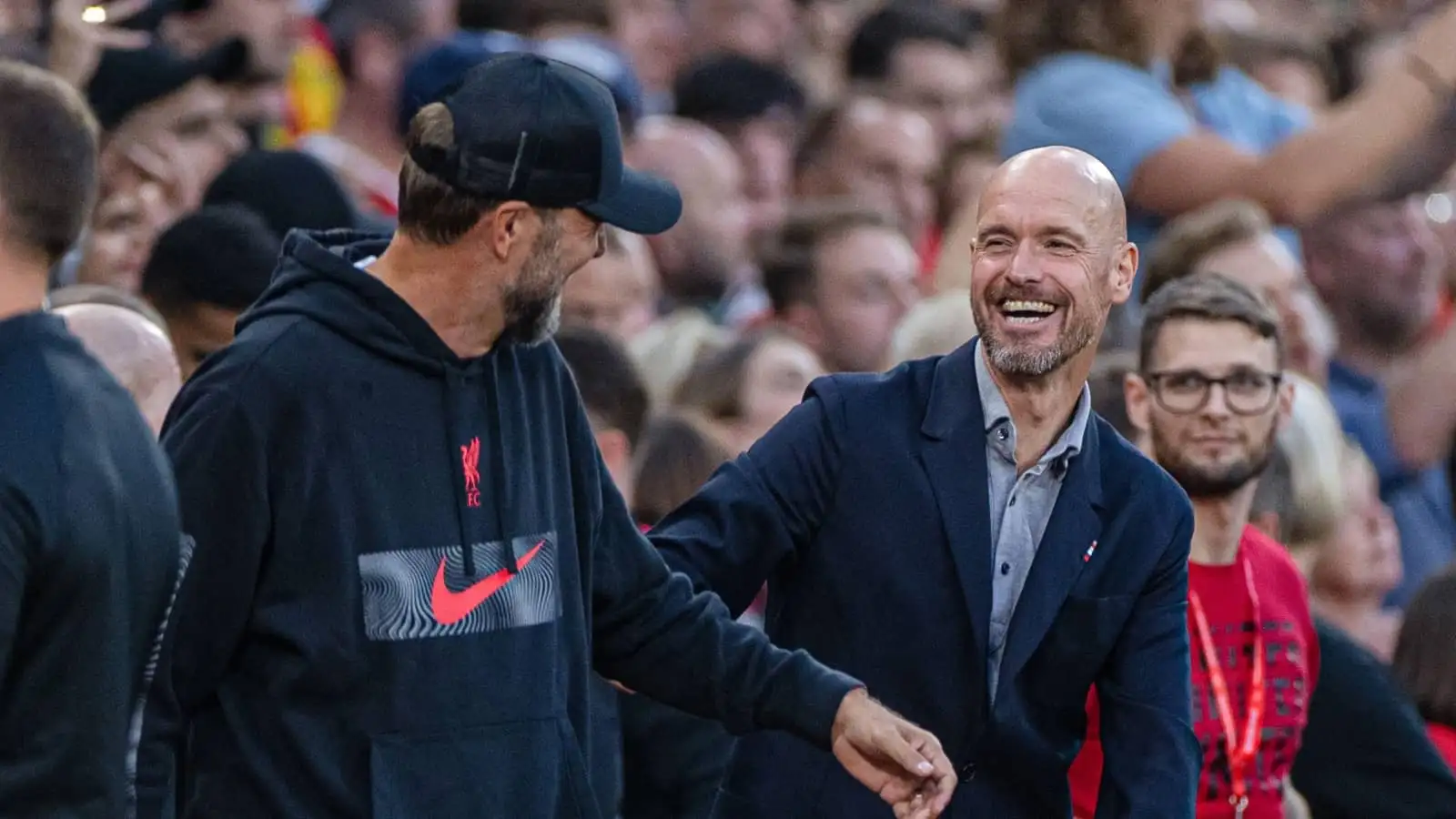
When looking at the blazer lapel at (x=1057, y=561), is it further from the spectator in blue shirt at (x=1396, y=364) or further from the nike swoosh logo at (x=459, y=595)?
the spectator in blue shirt at (x=1396, y=364)

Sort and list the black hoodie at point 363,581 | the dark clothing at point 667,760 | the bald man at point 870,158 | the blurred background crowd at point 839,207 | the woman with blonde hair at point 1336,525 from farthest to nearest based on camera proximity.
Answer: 1. the bald man at point 870,158
2. the woman with blonde hair at point 1336,525
3. the blurred background crowd at point 839,207
4. the dark clothing at point 667,760
5. the black hoodie at point 363,581

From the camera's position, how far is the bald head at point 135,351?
497 centimetres

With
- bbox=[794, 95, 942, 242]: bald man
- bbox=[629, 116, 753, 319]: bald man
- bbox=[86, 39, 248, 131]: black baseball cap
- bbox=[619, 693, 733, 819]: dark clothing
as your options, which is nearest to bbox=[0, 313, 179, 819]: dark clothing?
bbox=[619, 693, 733, 819]: dark clothing

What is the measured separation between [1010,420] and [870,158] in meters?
5.26

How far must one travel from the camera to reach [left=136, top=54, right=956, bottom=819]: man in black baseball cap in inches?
149

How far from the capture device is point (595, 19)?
10.3 meters

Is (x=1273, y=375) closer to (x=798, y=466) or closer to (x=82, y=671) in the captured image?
(x=798, y=466)

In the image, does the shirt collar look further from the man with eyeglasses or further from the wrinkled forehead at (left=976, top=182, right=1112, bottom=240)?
the man with eyeglasses

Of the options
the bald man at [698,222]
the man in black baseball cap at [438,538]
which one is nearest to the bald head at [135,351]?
the man in black baseball cap at [438,538]

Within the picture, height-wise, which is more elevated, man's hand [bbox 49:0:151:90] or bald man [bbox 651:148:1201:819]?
man's hand [bbox 49:0:151:90]

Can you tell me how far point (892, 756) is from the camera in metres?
4.09

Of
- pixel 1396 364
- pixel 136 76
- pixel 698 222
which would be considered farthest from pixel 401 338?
pixel 1396 364

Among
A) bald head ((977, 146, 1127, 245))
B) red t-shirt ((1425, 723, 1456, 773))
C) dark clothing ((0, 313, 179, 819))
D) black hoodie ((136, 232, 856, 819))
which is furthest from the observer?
red t-shirt ((1425, 723, 1456, 773))

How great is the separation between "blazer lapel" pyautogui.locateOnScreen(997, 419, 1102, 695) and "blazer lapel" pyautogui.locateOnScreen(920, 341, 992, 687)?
0.18ft
